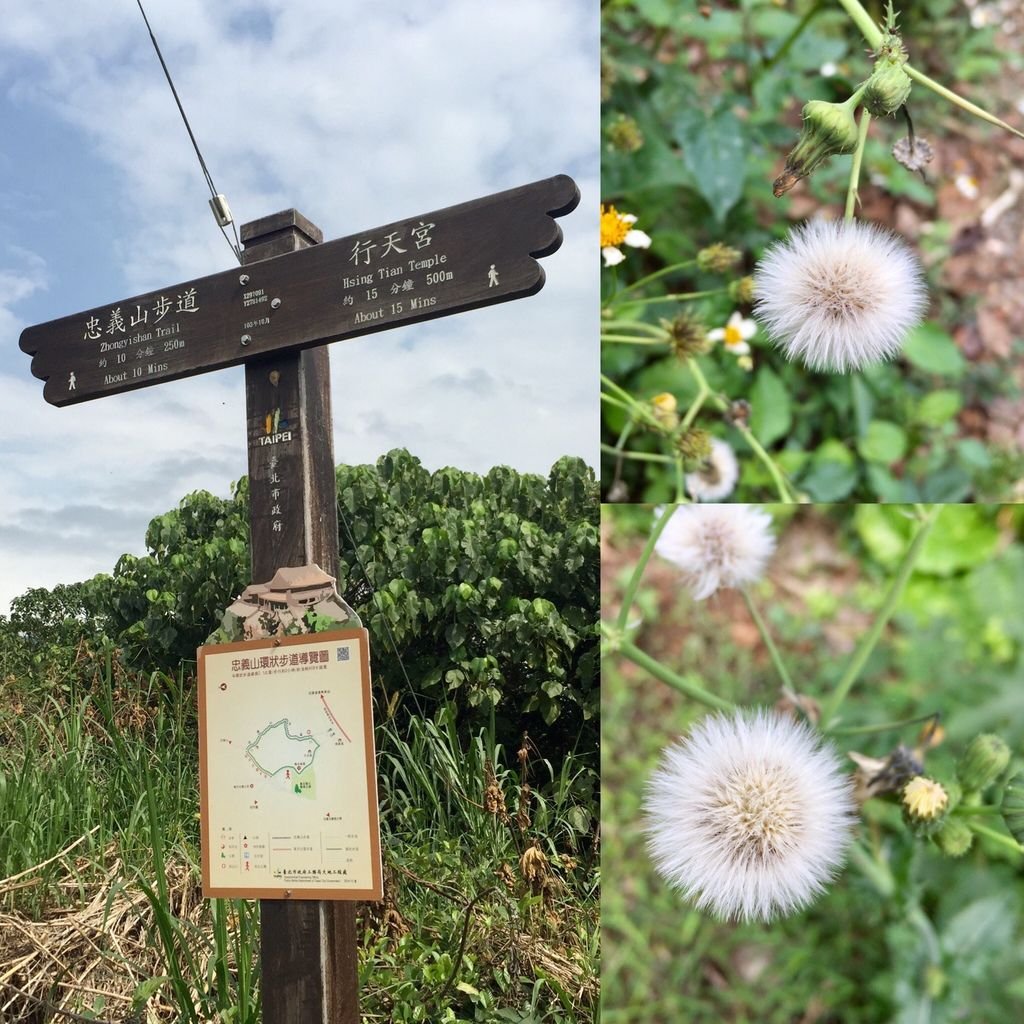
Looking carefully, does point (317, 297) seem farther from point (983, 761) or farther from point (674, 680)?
point (983, 761)

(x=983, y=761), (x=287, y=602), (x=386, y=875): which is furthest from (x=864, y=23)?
(x=386, y=875)

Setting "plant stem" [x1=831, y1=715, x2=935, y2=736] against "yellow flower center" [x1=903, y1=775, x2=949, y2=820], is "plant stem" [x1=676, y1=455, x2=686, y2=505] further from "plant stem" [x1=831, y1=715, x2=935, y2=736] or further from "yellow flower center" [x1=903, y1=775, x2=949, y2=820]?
"yellow flower center" [x1=903, y1=775, x2=949, y2=820]

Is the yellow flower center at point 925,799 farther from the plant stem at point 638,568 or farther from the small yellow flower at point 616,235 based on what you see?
the small yellow flower at point 616,235

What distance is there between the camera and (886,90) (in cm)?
180

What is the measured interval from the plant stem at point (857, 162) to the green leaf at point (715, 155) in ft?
0.66

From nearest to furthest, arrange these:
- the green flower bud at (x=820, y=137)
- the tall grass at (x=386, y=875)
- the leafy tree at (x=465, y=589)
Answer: the green flower bud at (x=820, y=137) → the tall grass at (x=386, y=875) → the leafy tree at (x=465, y=589)

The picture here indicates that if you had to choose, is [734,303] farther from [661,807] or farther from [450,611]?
[450,611]

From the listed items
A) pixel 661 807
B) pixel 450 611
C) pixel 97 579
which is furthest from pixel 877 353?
pixel 97 579

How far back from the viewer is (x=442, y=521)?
4.32 meters

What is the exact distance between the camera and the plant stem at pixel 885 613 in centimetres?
193

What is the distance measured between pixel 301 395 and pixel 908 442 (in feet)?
4.14

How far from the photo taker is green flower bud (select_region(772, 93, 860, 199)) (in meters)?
1.76

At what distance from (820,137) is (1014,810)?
120 centimetres

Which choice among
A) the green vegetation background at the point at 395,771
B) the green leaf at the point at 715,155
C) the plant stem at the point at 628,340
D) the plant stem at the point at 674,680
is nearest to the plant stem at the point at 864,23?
the green leaf at the point at 715,155
